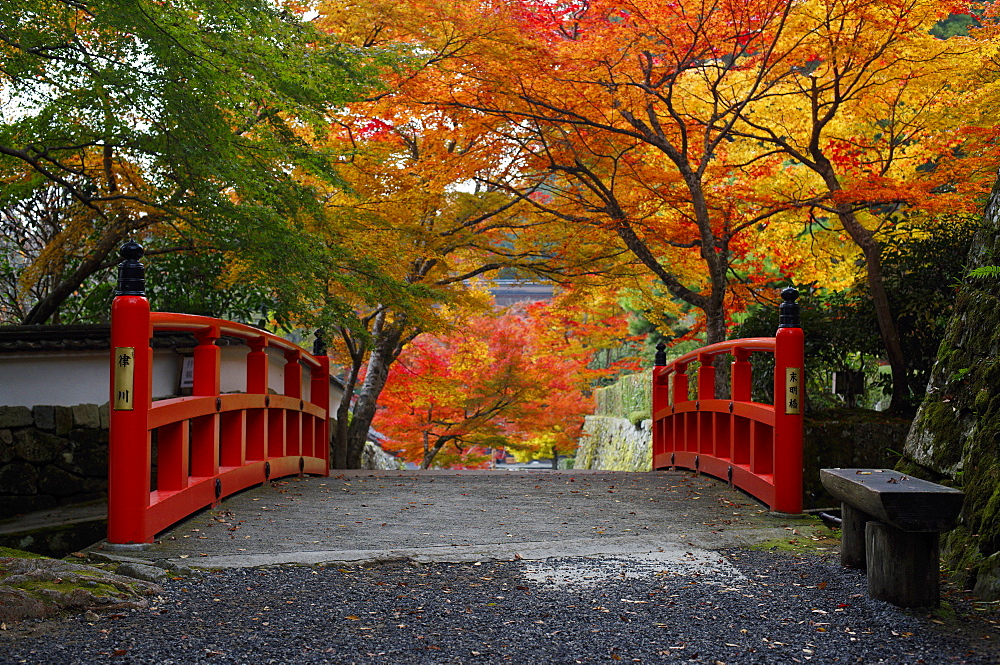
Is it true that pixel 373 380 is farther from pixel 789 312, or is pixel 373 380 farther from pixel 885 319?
pixel 789 312

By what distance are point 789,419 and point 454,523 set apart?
2059mm

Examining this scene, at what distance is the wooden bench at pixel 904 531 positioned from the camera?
9.39ft

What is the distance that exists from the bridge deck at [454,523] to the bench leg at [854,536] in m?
0.75

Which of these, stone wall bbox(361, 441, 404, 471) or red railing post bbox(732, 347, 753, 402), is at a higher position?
red railing post bbox(732, 347, 753, 402)

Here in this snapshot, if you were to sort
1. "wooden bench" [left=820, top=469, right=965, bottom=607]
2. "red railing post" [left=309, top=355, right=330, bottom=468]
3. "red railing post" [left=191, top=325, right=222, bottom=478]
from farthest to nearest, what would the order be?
"red railing post" [left=309, top=355, right=330, bottom=468] → "red railing post" [left=191, top=325, right=222, bottom=478] → "wooden bench" [left=820, top=469, right=965, bottom=607]

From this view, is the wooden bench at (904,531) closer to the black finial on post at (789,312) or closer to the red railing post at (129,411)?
the black finial on post at (789,312)

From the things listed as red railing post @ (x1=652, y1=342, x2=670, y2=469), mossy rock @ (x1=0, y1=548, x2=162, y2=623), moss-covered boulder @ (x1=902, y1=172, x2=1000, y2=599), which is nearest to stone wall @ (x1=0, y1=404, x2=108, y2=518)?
mossy rock @ (x1=0, y1=548, x2=162, y2=623)

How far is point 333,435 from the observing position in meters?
12.6

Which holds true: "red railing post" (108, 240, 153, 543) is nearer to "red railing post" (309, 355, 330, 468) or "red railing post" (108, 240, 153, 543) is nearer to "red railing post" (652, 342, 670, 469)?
"red railing post" (309, 355, 330, 468)

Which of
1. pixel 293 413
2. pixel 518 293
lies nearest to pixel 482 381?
pixel 293 413

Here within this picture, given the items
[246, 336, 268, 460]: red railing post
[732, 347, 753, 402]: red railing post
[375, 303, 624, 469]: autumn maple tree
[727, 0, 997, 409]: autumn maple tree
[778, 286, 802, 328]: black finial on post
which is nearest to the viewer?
[778, 286, 802, 328]: black finial on post

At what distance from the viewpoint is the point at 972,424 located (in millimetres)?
3855

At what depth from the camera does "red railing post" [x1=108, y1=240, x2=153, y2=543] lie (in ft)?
12.5

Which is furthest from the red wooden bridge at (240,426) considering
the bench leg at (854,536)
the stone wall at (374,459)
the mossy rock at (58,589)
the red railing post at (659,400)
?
the stone wall at (374,459)
